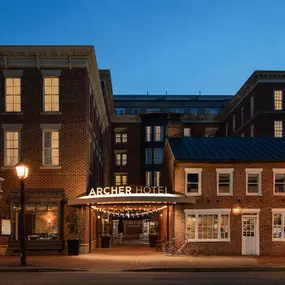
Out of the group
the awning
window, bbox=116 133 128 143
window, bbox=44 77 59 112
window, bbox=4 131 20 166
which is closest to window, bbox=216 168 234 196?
the awning

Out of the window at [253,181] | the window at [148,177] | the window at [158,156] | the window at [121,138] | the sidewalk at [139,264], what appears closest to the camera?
the sidewalk at [139,264]

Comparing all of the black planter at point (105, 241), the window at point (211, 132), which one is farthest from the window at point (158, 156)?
the black planter at point (105, 241)

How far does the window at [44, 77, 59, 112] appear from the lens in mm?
33594

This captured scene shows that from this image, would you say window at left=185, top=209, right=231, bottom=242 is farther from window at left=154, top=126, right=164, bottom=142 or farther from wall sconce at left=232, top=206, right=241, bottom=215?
window at left=154, top=126, right=164, bottom=142

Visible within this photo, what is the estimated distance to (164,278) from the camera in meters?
20.5

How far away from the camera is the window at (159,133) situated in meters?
81.5

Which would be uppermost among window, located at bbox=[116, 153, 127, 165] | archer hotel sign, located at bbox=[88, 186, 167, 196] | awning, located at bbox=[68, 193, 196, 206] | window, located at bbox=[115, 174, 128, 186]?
window, located at bbox=[116, 153, 127, 165]

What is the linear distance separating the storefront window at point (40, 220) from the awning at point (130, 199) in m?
1.39

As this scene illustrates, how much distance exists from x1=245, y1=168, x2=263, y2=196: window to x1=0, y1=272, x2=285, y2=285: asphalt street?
455 inches

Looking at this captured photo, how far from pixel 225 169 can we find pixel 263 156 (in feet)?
8.61

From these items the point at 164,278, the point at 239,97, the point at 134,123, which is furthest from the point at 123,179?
the point at 164,278

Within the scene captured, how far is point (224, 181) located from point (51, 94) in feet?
38.0

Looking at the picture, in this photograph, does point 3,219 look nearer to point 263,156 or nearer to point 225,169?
point 225,169

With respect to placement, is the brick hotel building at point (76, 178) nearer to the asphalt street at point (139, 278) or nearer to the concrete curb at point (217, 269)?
the concrete curb at point (217, 269)
